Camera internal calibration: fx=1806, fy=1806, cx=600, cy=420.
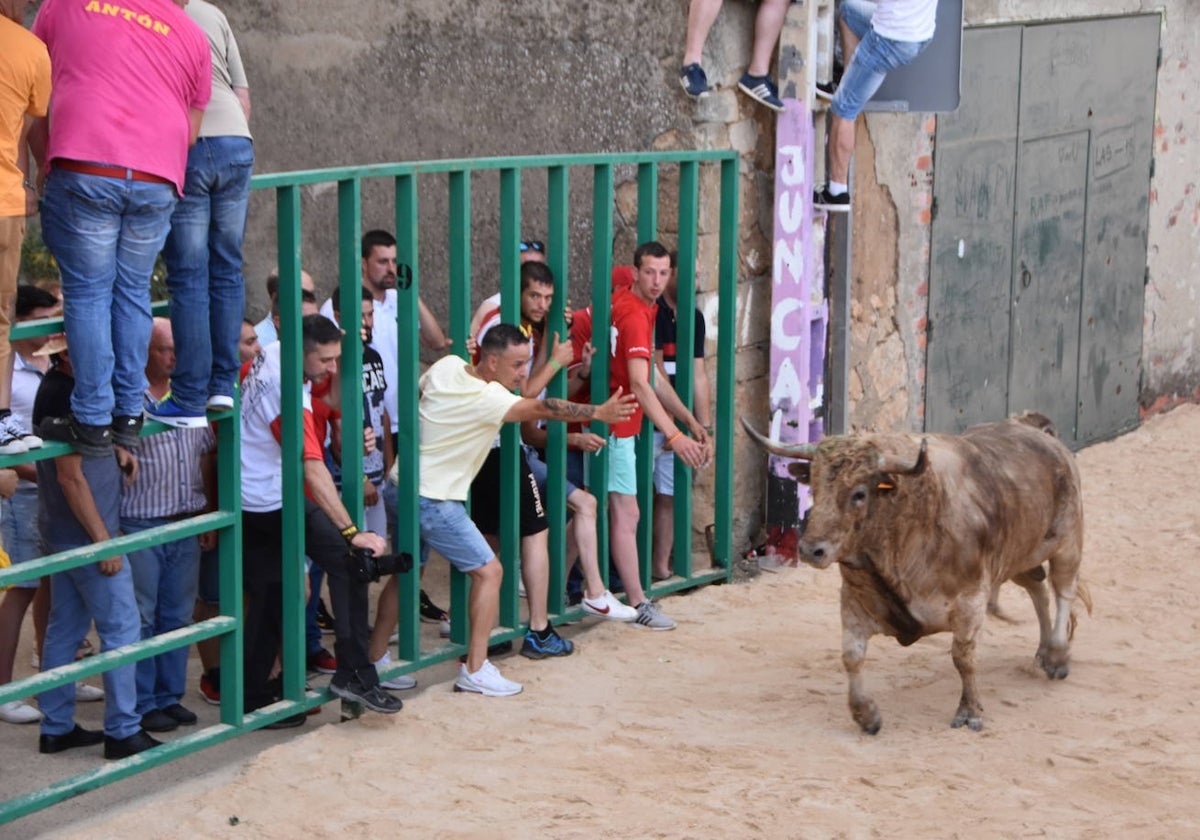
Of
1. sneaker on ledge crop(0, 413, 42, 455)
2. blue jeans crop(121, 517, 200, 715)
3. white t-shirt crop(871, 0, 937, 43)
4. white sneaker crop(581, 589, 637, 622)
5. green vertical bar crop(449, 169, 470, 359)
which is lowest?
white sneaker crop(581, 589, 637, 622)

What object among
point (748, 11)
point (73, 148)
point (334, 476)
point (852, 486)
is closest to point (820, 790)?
point (852, 486)

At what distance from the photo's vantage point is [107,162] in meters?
5.80

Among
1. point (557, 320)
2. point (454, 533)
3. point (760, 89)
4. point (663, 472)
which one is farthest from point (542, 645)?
point (760, 89)

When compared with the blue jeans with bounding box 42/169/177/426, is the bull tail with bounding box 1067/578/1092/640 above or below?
below

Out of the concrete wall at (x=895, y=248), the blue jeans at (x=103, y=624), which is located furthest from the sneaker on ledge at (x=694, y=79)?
the blue jeans at (x=103, y=624)

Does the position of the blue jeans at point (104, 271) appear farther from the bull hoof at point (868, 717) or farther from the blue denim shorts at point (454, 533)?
the bull hoof at point (868, 717)

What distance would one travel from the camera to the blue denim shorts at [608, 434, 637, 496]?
876 centimetres

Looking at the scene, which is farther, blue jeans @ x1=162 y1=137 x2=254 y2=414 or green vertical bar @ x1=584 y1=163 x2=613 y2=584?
green vertical bar @ x1=584 y1=163 x2=613 y2=584

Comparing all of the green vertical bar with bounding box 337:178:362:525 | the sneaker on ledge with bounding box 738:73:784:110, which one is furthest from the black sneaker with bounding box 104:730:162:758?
the sneaker on ledge with bounding box 738:73:784:110

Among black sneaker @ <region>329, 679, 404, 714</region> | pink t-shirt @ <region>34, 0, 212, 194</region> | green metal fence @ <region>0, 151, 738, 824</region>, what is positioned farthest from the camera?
black sneaker @ <region>329, 679, 404, 714</region>

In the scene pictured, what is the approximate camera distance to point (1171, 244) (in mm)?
13680

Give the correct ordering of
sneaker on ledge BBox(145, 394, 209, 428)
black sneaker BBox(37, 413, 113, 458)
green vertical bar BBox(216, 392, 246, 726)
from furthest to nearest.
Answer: green vertical bar BBox(216, 392, 246, 726), sneaker on ledge BBox(145, 394, 209, 428), black sneaker BBox(37, 413, 113, 458)

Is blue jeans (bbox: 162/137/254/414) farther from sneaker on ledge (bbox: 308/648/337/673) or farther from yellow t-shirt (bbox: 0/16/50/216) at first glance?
sneaker on ledge (bbox: 308/648/337/673)

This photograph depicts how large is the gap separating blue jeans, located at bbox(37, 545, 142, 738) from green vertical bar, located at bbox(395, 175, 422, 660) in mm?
1323
